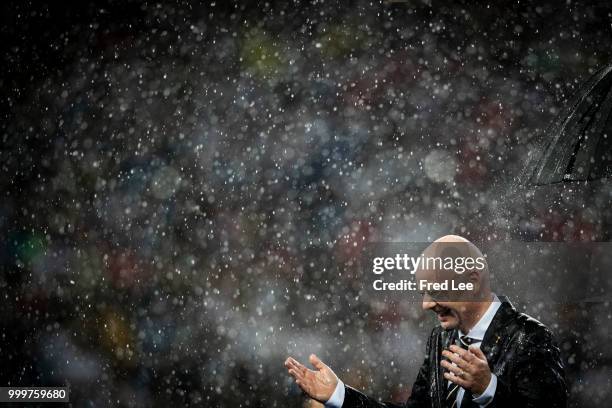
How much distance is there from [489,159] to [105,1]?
2754 millimetres

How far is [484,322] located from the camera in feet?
6.12

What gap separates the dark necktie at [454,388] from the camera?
190 centimetres

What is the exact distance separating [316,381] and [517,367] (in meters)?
0.67

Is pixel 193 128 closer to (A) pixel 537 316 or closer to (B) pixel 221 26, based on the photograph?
(B) pixel 221 26

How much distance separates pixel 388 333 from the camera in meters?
3.12

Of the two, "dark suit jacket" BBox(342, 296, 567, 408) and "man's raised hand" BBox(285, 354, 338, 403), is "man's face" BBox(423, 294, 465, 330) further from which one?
"man's raised hand" BBox(285, 354, 338, 403)

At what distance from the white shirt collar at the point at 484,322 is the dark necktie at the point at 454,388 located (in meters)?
0.02

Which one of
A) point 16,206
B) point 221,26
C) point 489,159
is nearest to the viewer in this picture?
point 489,159

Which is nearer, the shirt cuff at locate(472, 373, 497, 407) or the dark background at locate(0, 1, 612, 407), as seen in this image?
the shirt cuff at locate(472, 373, 497, 407)

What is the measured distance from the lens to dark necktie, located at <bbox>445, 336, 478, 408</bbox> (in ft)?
6.23

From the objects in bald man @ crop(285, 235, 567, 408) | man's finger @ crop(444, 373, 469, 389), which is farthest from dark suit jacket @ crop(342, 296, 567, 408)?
man's finger @ crop(444, 373, 469, 389)

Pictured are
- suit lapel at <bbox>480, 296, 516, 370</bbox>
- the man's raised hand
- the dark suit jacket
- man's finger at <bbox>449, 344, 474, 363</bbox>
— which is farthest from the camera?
the man's raised hand

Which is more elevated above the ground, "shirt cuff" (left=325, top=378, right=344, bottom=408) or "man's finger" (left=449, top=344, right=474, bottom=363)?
"man's finger" (left=449, top=344, right=474, bottom=363)

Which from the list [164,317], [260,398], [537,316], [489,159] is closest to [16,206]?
[164,317]
